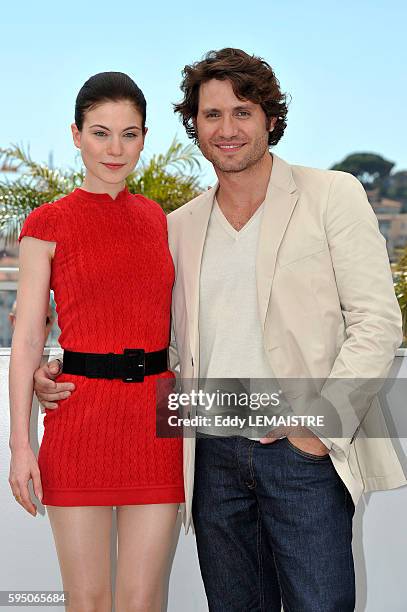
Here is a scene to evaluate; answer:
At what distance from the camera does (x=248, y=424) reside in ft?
6.36

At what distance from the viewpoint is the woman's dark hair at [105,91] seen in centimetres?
190

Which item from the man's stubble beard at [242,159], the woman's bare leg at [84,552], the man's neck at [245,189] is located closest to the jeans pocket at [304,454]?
the woman's bare leg at [84,552]

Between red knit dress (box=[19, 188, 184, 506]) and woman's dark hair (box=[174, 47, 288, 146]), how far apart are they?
434 millimetres

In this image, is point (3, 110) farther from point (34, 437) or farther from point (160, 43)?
point (34, 437)

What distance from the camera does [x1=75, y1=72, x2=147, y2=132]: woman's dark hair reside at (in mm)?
1898

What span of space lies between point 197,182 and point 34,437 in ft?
17.0

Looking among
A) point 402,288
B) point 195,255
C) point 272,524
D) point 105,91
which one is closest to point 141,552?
point 272,524

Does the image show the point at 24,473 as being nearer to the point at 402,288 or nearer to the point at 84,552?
the point at 84,552

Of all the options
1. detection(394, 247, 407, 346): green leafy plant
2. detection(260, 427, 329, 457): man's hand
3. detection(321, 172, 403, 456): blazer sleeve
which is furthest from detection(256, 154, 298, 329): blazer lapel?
detection(394, 247, 407, 346): green leafy plant

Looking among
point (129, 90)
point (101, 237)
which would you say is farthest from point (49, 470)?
point (129, 90)

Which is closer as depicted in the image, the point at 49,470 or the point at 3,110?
A: the point at 49,470

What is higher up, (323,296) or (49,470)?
(323,296)

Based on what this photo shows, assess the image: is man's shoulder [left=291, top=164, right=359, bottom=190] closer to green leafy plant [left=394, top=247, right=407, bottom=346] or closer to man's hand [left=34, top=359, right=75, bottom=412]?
man's hand [left=34, top=359, right=75, bottom=412]

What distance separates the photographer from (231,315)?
6.41ft
